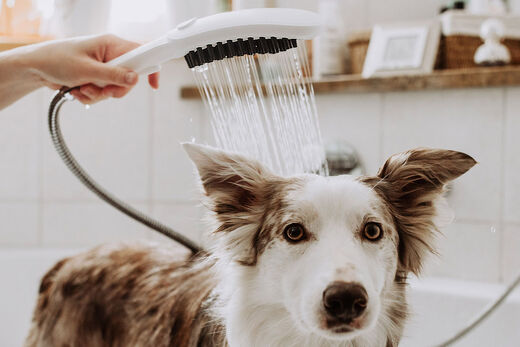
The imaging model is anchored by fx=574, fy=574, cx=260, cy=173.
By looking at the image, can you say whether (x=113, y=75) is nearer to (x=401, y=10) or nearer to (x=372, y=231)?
(x=372, y=231)

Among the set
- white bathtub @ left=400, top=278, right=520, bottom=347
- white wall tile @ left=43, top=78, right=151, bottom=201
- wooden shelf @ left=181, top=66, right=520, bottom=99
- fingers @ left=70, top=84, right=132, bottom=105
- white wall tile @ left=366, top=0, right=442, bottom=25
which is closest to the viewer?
fingers @ left=70, top=84, right=132, bottom=105

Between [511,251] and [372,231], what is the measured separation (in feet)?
3.36

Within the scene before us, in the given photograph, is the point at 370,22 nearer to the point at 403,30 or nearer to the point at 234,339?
the point at 403,30

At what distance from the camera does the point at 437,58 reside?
174 cm

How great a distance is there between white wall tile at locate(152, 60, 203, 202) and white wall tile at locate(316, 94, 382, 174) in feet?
1.66

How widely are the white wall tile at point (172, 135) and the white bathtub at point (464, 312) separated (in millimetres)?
948

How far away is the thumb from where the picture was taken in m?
0.94

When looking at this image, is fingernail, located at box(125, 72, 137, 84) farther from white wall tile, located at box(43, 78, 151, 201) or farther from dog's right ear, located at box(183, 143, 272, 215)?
white wall tile, located at box(43, 78, 151, 201)

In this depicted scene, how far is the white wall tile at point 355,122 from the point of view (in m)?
1.75

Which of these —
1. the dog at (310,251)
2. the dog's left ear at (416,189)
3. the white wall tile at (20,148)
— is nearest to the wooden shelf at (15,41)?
the white wall tile at (20,148)

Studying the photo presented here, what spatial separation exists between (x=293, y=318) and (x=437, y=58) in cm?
120

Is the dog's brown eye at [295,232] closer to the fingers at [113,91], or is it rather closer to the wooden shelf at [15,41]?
the fingers at [113,91]

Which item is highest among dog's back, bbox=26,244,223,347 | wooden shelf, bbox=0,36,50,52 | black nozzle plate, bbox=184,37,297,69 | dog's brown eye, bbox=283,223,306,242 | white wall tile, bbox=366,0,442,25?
white wall tile, bbox=366,0,442,25

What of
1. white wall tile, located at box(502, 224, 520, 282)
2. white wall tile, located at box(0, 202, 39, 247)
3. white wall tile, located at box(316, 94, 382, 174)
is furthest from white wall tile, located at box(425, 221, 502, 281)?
white wall tile, located at box(0, 202, 39, 247)
